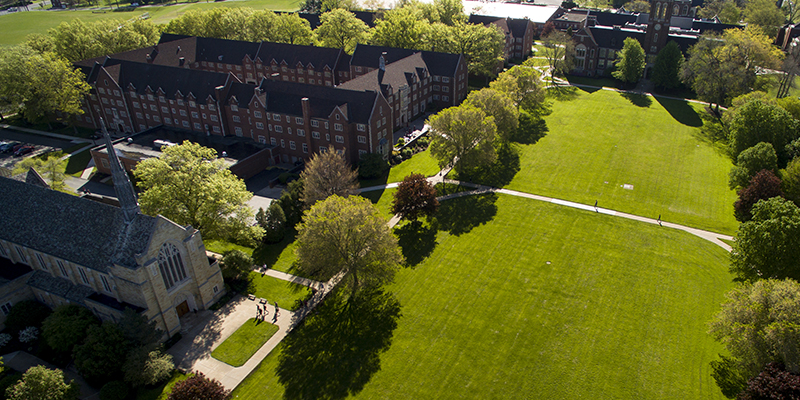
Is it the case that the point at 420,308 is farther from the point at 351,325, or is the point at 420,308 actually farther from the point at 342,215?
the point at 342,215

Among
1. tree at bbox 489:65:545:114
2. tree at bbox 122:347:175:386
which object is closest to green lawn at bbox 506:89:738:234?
tree at bbox 489:65:545:114

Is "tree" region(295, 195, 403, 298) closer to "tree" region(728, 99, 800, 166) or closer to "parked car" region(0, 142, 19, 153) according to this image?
"tree" region(728, 99, 800, 166)

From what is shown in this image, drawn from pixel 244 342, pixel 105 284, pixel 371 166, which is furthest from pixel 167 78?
pixel 244 342

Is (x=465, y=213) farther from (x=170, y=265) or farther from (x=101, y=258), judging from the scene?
(x=101, y=258)

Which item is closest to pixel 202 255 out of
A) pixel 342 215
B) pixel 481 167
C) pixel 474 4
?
pixel 342 215

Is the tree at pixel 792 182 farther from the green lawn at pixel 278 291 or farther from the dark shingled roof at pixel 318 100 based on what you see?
the green lawn at pixel 278 291

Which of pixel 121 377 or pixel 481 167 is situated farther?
pixel 481 167
